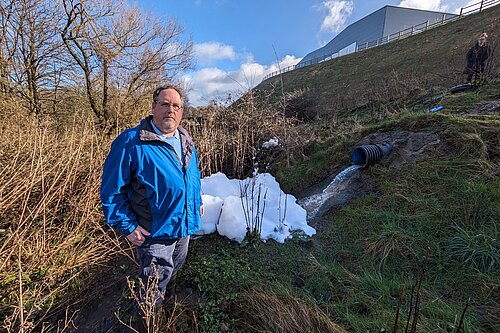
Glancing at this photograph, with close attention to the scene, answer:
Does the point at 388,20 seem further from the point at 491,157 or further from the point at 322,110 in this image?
the point at 491,157

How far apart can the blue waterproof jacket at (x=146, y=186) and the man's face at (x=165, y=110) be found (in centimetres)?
8

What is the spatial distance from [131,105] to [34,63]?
2.91 m

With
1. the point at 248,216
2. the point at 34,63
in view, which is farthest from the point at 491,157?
the point at 34,63

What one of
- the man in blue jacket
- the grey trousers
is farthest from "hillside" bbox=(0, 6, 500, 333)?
the man in blue jacket

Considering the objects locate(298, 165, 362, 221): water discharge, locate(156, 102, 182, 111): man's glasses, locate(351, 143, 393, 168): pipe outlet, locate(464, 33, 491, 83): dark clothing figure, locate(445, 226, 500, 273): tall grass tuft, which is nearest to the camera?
locate(156, 102, 182, 111): man's glasses

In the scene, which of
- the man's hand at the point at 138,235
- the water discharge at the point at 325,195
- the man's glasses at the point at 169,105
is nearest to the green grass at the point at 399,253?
the water discharge at the point at 325,195

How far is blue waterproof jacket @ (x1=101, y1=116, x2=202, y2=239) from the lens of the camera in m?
1.68

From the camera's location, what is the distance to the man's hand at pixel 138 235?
177 cm

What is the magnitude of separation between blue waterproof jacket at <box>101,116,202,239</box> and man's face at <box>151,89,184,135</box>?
0.26 ft

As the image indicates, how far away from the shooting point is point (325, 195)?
14.1ft

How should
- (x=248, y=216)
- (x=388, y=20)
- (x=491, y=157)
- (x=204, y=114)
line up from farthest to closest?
(x=388, y=20) → (x=204, y=114) → (x=491, y=157) → (x=248, y=216)

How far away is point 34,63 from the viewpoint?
766 cm

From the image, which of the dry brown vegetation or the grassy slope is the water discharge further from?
the dry brown vegetation

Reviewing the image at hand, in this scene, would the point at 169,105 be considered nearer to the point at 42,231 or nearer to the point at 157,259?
the point at 157,259
